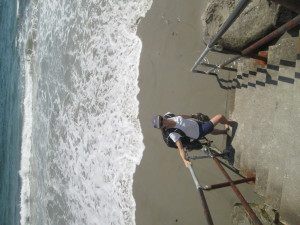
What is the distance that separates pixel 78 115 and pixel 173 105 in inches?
168

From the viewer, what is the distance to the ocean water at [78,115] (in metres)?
7.44

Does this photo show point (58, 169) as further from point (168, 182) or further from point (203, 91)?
point (203, 91)

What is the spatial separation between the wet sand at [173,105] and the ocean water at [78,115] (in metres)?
0.38

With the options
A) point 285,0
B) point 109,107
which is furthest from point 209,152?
point 109,107

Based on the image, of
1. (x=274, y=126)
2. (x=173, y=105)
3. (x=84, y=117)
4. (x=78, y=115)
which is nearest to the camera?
(x=274, y=126)

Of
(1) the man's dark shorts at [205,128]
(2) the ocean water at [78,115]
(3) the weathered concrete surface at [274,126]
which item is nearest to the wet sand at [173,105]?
(2) the ocean water at [78,115]

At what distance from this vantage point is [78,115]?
9320mm

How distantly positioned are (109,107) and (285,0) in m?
6.47

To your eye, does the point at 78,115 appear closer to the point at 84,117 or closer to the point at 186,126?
the point at 84,117

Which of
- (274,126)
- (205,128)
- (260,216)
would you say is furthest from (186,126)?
(260,216)

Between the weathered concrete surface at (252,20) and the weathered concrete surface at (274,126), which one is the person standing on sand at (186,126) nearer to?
the weathered concrete surface at (274,126)

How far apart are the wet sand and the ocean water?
1.25 feet

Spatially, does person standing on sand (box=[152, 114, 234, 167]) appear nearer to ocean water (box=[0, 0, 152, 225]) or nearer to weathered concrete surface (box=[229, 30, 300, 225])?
weathered concrete surface (box=[229, 30, 300, 225])

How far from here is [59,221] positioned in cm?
1005
